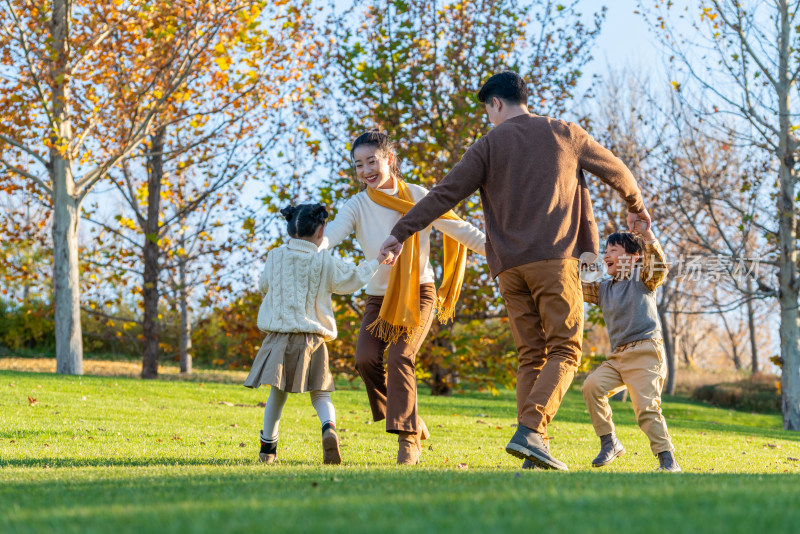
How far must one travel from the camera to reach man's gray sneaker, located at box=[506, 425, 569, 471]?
4328 millimetres

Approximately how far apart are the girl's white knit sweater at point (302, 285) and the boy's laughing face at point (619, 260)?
1.83 metres

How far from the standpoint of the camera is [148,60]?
→ 47.0 feet

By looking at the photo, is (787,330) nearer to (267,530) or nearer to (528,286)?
(528,286)

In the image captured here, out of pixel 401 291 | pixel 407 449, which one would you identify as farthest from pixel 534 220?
pixel 407 449

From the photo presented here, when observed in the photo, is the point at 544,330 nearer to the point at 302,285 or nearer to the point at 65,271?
the point at 302,285

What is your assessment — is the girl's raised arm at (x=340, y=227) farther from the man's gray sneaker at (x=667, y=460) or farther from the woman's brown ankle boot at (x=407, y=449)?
the man's gray sneaker at (x=667, y=460)

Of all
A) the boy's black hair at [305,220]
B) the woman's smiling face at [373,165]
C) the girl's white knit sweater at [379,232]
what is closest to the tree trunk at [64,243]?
the boy's black hair at [305,220]

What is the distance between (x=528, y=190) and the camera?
4727 millimetres

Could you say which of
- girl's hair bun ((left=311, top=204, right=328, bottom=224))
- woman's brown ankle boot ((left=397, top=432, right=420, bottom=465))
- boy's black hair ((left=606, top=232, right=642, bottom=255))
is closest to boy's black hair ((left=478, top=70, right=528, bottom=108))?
girl's hair bun ((left=311, top=204, right=328, bottom=224))

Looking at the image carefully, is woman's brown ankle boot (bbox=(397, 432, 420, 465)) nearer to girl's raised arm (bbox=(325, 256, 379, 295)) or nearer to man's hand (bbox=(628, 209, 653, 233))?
girl's raised arm (bbox=(325, 256, 379, 295))

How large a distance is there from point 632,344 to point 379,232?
197cm

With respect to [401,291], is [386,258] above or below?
above

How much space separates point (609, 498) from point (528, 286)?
2087 mm

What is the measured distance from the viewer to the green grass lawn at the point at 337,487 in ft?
7.70
